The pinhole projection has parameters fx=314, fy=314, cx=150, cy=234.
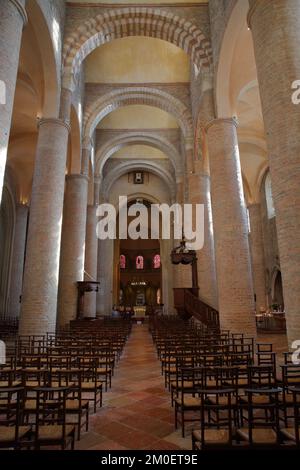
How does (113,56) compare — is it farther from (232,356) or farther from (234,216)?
(232,356)

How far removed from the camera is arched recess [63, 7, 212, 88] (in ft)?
39.9

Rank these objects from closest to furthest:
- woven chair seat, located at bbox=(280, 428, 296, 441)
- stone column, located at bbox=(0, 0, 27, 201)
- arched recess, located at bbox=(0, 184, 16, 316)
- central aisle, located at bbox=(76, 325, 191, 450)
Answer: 1. woven chair seat, located at bbox=(280, 428, 296, 441)
2. central aisle, located at bbox=(76, 325, 191, 450)
3. stone column, located at bbox=(0, 0, 27, 201)
4. arched recess, located at bbox=(0, 184, 16, 316)

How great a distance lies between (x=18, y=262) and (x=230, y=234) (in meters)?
16.2

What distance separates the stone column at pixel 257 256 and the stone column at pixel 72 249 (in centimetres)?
1187

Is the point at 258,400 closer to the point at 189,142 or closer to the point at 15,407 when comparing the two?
the point at 15,407

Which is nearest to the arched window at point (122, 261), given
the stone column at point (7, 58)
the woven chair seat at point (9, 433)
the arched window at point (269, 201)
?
the arched window at point (269, 201)

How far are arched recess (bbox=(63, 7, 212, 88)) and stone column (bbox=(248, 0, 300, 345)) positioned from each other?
608 cm

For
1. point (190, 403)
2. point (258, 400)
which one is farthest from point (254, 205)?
point (190, 403)

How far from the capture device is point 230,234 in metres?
9.68

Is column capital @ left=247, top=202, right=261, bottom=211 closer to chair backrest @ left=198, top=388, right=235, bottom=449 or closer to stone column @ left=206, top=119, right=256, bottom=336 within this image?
stone column @ left=206, top=119, right=256, bottom=336

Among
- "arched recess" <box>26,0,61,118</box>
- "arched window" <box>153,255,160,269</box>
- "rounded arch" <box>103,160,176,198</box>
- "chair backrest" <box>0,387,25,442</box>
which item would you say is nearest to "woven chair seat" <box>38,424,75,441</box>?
"chair backrest" <box>0,387,25,442</box>

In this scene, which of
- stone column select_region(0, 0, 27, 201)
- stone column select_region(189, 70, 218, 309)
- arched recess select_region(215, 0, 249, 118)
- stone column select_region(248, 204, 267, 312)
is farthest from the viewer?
stone column select_region(248, 204, 267, 312)

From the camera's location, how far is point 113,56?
A: 16.9 m
